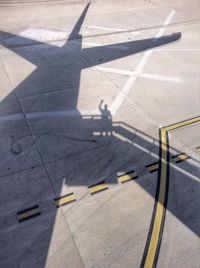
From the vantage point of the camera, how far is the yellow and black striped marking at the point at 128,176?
8.85 m

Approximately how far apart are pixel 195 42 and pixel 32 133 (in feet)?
54.4

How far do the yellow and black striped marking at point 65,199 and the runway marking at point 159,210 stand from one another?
2.57 metres

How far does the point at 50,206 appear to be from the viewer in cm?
781

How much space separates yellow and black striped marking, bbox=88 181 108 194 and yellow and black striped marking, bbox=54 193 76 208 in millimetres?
655

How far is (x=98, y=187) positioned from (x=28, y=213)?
2370mm

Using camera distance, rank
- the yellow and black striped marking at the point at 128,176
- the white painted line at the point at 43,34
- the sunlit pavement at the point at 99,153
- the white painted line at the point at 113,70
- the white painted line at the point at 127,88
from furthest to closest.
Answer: the white painted line at the point at 43,34
the white painted line at the point at 113,70
the white painted line at the point at 127,88
the yellow and black striped marking at the point at 128,176
the sunlit pavement at the point at 99,153

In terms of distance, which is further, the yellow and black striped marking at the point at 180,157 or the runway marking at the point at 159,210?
the yellow and black striped marking at the point at 180,157

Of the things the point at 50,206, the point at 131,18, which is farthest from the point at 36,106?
the point at 131,18

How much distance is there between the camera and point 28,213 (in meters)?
7.60

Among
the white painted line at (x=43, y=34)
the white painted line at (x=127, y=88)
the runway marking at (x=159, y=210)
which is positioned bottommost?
the runway marking at (x=159, y=210)

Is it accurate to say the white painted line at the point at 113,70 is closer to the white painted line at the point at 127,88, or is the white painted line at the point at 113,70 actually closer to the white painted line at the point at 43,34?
the white painted line at the point at 127,88

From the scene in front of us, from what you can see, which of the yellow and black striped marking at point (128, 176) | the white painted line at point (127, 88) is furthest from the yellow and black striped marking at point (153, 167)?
the white painted line at point (127, 88)

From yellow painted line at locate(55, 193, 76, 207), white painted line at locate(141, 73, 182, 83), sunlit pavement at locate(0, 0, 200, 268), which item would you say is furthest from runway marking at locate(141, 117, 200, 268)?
white painted line at locate(141, 73, 182, 83)

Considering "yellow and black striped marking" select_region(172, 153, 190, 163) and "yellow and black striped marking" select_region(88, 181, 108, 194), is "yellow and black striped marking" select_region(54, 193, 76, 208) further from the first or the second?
"yellow and black striped marking" select_region(172, 153, 190, 163)
